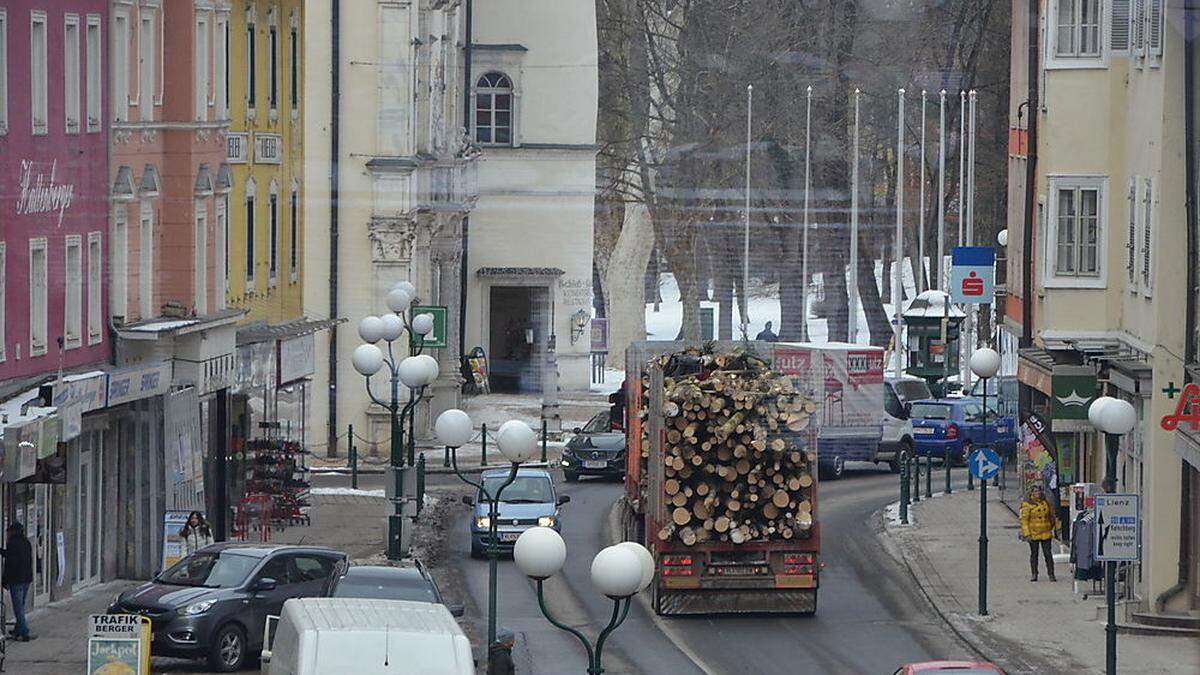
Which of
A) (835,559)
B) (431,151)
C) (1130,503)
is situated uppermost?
(431,151)

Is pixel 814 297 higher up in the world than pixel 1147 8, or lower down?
lower down

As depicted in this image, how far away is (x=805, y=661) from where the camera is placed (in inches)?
1001

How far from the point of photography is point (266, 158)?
3909cm

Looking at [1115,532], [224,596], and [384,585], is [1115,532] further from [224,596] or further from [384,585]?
[224,596]

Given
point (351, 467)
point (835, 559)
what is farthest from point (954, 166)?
point (835, 559)

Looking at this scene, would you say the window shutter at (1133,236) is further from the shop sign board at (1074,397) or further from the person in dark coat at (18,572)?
the person in dark coat at (18,572)

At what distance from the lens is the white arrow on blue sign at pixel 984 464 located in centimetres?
2897

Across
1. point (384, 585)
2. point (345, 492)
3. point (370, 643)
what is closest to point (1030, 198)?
point (345, 492)

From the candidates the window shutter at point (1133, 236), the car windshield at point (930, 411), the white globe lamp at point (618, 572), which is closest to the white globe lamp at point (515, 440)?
the white globe lamp at point (618, 572)

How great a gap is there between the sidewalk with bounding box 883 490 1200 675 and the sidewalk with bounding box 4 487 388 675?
23.7 ft

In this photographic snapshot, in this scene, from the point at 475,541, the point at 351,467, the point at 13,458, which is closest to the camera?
the point at 13,458

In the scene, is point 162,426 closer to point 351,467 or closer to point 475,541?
point 475,541

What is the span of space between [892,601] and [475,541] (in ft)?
20.5

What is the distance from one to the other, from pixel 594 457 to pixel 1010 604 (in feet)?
50.4
